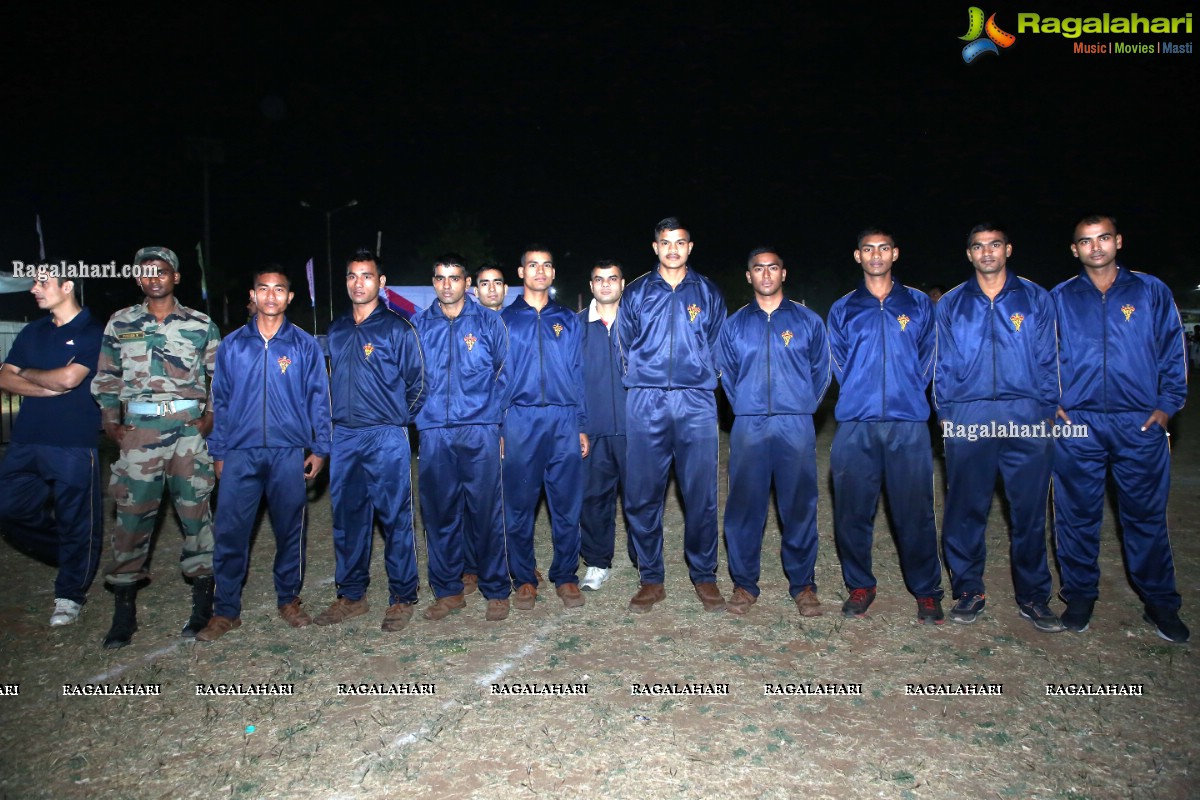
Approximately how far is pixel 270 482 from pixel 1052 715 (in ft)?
14.5

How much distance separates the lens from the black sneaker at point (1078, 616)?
15.1 ft

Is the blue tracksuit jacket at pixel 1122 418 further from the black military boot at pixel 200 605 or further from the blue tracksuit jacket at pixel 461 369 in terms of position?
the black military boot at pixel 200 605

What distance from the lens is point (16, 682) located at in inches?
160

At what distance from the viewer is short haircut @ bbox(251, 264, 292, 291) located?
4848mm

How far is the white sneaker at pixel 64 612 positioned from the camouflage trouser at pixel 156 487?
0.47 meters

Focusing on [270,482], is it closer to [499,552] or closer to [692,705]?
[499,552]

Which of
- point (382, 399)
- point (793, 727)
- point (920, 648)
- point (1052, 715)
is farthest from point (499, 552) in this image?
point (1052, 715)

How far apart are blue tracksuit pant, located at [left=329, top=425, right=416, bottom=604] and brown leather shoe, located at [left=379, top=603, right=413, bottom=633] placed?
0.05 metres

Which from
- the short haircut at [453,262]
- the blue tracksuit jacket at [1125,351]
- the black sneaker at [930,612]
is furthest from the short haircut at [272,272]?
the blue tracksuit jacket at [1125,351]

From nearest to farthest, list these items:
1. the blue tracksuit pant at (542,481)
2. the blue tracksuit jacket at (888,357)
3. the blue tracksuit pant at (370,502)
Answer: the blue tracksuit jacket at (888,357) → the blue tracksuit pant at (370,502) → the blue tracksuit pant at (542,481)

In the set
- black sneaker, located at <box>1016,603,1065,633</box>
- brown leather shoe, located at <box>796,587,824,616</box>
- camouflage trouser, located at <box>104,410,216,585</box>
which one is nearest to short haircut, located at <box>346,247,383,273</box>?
camouflage trouser, located at <box>104,410,216,585</box>

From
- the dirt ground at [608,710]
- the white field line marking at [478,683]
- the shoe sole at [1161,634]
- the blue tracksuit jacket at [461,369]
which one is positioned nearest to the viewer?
the dirt ground at [608,710]

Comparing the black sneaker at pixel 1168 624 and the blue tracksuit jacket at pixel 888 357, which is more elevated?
the blue tracksuit jacket at pixel 888 357

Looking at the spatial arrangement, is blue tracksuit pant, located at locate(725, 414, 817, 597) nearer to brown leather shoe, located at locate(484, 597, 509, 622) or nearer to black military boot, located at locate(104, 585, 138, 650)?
brown leather shoe, located at locate(484, 597, 509, 622)
